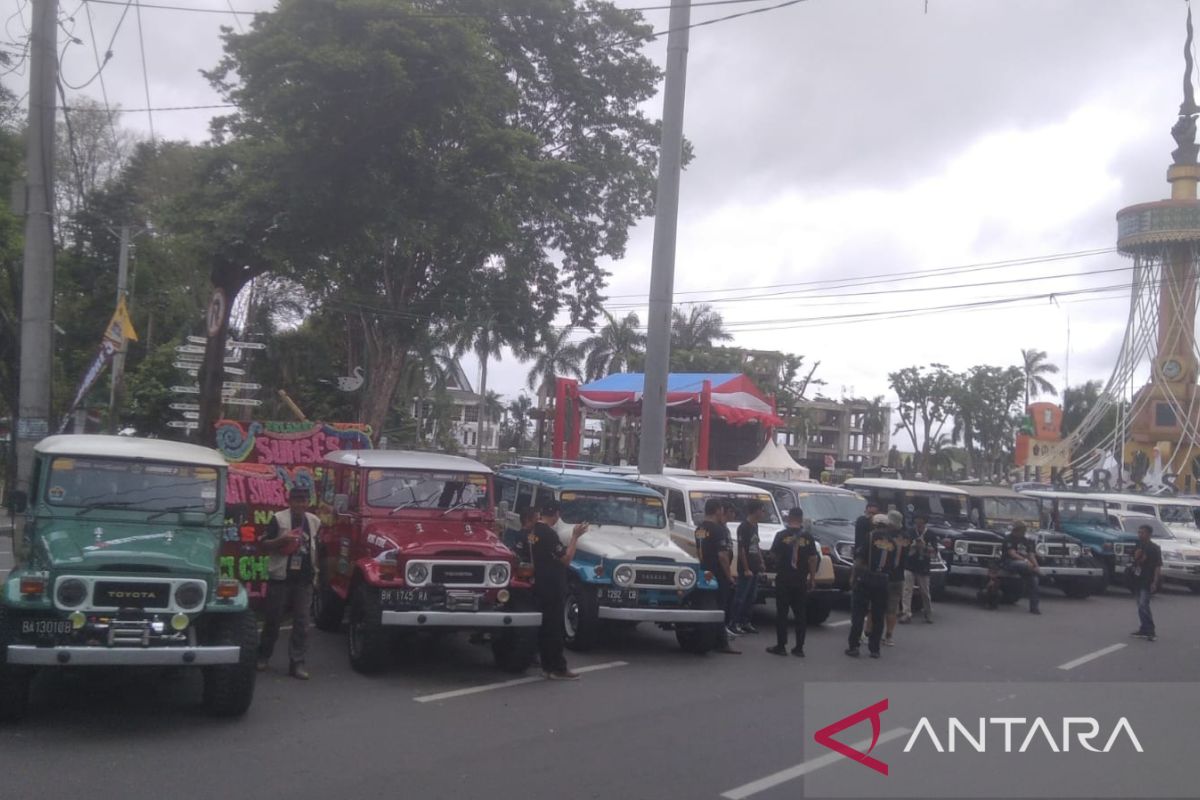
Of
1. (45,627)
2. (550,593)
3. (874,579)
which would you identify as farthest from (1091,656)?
(45,627)

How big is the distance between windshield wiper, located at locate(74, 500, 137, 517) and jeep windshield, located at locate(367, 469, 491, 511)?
2.75 metres

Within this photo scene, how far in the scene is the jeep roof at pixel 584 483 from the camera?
12.9 meters

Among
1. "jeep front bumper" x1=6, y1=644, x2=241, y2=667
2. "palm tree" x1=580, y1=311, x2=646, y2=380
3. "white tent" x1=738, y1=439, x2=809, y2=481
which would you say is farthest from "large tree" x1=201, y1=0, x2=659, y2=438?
"palm tree" x1=580, y1=311, x2=646, y2=380

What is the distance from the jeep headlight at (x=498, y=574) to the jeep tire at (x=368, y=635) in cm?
109

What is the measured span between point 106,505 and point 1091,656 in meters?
11.5

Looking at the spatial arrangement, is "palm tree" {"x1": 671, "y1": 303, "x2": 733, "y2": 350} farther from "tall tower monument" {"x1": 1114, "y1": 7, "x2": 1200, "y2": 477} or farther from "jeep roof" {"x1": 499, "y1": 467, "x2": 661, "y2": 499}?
"jeep roof" {"x1": 499, "y1": 467, "x2": 661, "y2": 499}

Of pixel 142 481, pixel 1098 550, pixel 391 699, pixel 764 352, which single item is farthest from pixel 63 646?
pixel 764 352

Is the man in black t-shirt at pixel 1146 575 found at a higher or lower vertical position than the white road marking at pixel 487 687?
higher

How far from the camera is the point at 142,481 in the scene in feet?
28.9

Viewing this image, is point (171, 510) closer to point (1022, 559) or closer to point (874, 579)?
point (874, 579)

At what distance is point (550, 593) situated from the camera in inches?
396

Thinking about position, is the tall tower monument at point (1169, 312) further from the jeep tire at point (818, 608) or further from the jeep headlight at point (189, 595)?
the jeep headlight at point (189, 595)

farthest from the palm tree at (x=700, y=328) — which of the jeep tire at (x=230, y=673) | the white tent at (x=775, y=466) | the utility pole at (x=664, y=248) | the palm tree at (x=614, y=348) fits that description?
the jeep tire at (x=230, y=673)

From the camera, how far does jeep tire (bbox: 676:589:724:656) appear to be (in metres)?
11.7
